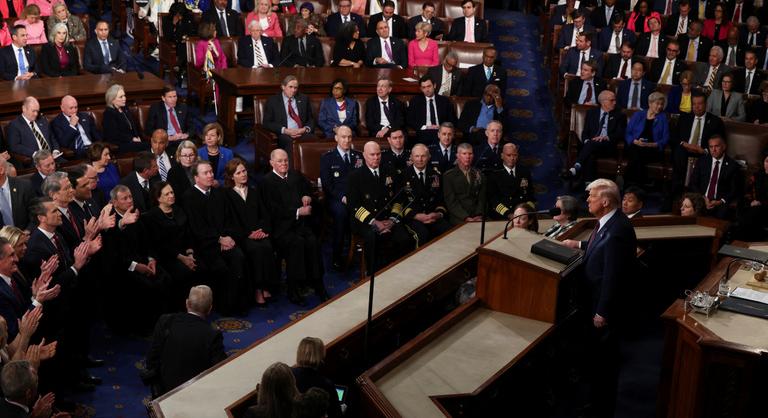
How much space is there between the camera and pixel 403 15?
11.7 meters

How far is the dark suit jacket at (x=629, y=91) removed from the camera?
9.42m

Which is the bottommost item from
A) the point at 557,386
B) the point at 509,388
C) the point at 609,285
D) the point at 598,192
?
the point at 557,386

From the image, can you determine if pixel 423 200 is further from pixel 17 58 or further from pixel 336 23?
pixel 17 58

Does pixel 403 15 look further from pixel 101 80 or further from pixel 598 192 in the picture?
pixel 598 192

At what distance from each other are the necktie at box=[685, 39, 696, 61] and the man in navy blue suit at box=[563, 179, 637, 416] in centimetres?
636

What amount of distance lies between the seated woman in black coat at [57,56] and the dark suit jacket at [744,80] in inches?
268

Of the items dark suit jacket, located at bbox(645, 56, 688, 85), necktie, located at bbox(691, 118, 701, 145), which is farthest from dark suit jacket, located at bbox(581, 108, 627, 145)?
dark suit jacket, located at bbox(645, 56, 688, 85)

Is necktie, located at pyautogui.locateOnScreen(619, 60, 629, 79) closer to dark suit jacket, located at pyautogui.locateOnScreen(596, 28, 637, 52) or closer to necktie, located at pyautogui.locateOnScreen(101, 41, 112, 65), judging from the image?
dark suit jacket, located at pyautogui.locateOnScreen(596, 28, 637, 52)

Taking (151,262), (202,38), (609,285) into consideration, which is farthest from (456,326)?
(202,38)

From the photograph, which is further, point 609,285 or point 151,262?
point 151,262

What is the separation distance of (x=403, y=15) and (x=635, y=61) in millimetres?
3073

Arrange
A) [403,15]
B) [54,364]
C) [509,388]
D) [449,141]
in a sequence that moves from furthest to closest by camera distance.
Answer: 1. [403,15]
2. [449,141]
3. [54,364]
4. [509,388]

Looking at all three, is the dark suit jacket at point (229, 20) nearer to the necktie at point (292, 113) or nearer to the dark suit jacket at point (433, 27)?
the dark suit jacket at point (433, 27)

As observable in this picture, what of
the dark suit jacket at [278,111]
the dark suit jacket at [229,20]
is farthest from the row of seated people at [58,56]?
the dark suit jacket at [278,111]
